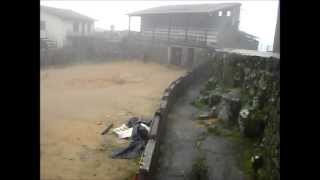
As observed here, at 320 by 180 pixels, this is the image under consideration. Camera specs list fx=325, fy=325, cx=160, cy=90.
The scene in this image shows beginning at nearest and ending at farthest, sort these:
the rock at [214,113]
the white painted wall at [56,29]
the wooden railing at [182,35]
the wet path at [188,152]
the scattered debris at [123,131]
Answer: the wet path at [188,152]
the scattered debris at [123,131]
the rock at [214,113]
the wooden railing at [182,35]
the white painted wall at [56,29]

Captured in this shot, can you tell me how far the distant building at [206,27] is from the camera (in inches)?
1242

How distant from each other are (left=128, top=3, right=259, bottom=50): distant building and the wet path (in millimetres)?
18271

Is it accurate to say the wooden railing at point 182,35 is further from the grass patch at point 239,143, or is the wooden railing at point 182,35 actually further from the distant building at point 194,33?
the grass patch at point 239,143

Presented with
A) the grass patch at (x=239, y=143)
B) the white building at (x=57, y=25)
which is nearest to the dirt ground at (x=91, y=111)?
A: the grass patch at (x=239, y=143)

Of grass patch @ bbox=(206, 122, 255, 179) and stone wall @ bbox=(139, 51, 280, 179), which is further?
grass patch @ bbox=(206, 122, 255, 179)

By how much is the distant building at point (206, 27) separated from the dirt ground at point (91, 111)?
13.9 ft

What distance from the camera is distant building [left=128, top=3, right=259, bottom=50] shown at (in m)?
31.5

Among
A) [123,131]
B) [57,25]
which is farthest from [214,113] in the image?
[57,25]

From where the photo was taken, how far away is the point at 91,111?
16.9m

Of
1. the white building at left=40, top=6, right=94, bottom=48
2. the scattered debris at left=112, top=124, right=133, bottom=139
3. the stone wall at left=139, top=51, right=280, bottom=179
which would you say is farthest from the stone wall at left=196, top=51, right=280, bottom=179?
the white building at left=40, top=6, right=94, bottom=48

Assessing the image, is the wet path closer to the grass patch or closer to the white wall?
the grass patch

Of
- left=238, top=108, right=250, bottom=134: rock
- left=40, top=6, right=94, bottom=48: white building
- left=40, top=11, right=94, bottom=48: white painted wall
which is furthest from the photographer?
left=40, top=11, right=94, bottom=48: white painted wall
